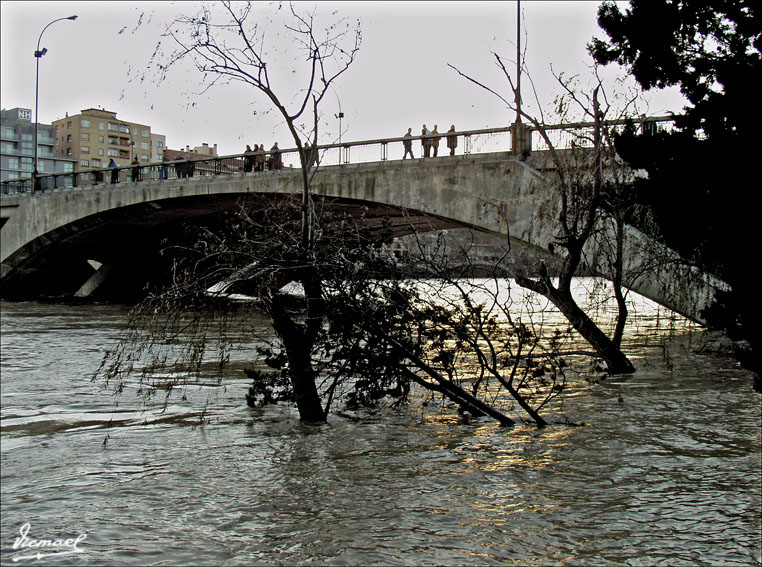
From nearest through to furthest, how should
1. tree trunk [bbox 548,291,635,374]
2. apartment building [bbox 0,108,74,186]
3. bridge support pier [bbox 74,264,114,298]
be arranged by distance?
tree trunk [bbox 548,291,635,374] < bridge support pier [bbox 74,264,114,298] < apartment building [bbox 0,108,74,186]

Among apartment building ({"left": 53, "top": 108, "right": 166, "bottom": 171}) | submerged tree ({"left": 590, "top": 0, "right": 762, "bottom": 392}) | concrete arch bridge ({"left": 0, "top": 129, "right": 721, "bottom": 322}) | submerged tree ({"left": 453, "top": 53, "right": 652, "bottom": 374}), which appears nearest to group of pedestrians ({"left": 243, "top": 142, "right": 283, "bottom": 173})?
concrete arch bridge ({"left": 0, "top": 129, "right": 721, "bottom": 322})

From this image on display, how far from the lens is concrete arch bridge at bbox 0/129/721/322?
14133mm

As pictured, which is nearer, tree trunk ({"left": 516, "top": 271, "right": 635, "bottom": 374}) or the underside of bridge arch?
tree trunk ({"left": 516, "top": 271, "right": 635, "bottom": 374})

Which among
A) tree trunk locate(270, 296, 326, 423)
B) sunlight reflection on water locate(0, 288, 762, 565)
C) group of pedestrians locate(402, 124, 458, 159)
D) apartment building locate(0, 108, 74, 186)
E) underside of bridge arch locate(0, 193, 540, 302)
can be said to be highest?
apartment building locate(0, 108, 74, 186)

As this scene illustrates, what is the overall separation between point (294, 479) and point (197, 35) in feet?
16.8

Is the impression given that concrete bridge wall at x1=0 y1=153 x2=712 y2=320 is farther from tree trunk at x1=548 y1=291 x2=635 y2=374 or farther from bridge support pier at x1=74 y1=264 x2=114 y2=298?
tree trunk at x1=548 y1=291 x2=635 y2=374

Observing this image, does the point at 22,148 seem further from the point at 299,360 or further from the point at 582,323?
the point at 299,360

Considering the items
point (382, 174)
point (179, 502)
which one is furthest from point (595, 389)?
point (382, 174)

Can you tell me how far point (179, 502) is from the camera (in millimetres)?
5516

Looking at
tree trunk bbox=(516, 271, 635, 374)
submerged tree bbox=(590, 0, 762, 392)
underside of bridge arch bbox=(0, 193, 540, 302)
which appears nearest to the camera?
submerged tree bbox=(590, 0, 762, 392)

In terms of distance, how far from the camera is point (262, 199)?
20.0 m

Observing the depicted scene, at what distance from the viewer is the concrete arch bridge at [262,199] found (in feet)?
46.4

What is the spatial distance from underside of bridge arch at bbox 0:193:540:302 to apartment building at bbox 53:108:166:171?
80701mm

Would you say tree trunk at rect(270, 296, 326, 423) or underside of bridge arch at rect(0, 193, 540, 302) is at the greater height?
underside of bridge arch at rect(0, 193, 540, 302)
